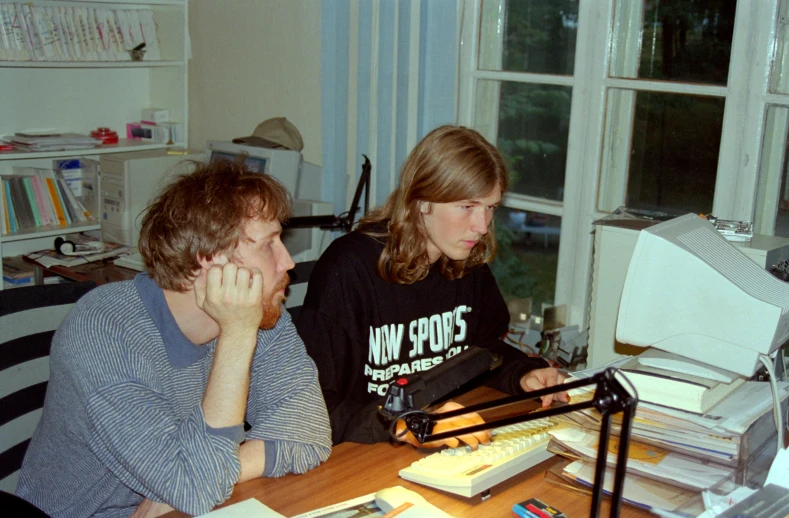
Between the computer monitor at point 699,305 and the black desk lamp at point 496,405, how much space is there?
35cm

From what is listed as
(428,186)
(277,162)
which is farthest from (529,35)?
(428,186)

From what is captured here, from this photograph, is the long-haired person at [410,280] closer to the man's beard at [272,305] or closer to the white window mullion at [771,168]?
the man's beard at [272,305]

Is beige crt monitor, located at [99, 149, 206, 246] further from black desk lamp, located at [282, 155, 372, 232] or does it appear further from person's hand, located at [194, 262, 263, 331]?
person's hand, located at [194, 262, 263, 331]

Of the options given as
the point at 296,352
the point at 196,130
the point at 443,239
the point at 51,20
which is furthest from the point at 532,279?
the point at 51,20

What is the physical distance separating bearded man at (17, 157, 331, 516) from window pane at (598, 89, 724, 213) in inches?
59.5

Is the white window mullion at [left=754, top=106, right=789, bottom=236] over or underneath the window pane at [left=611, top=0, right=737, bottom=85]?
underneath

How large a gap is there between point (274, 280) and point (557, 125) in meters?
1.65

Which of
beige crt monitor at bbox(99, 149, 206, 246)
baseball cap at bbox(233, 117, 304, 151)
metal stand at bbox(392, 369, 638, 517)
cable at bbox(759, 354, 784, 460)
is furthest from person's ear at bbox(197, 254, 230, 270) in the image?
beige crt monitor at bbox(99, 149, 206, 246)

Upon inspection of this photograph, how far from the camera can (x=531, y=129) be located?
2.89m

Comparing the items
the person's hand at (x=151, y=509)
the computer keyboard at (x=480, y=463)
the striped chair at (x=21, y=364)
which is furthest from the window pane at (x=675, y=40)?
the person's hand at (x=151, y=509)

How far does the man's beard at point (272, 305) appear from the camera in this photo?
4.71 ft

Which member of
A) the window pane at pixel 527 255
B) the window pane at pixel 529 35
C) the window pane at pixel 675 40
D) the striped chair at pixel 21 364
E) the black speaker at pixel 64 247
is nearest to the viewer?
the striped chair at pixel 21 364

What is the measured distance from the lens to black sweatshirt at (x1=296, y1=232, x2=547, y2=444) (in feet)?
5.68

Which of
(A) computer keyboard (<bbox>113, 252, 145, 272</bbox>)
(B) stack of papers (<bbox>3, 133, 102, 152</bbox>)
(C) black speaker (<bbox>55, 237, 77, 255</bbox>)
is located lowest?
(A) computer keyboard (<bbox>113, 252, 145, 272</bbox>)
